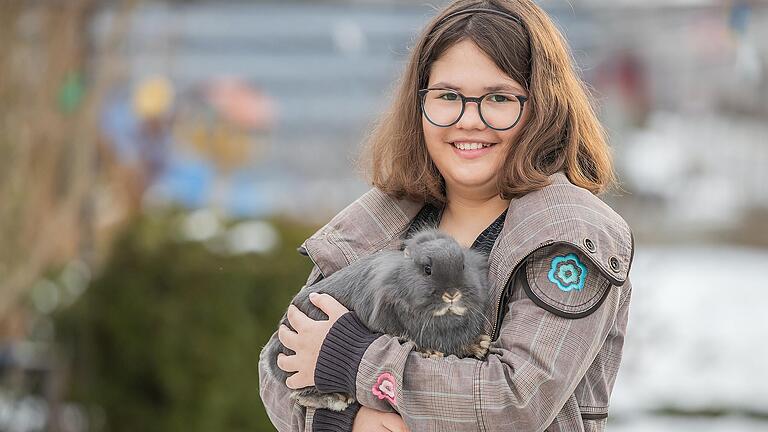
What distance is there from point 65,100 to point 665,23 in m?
4.25

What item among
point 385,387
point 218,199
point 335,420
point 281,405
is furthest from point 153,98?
point 385,387

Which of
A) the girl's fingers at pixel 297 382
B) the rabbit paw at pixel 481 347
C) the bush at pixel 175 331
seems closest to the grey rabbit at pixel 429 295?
the rabbit paw at pixel 481 347

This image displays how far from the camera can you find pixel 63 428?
606cm

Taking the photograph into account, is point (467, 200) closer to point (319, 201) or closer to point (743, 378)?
point (743, 378)

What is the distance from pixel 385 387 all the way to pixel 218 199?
6.67 m

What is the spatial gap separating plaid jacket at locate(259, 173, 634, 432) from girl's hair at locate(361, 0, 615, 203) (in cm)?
9

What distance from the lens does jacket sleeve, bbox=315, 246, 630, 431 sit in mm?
2021

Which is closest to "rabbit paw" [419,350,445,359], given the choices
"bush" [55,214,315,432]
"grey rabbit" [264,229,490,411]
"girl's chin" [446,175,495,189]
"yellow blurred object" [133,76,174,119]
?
"grey rabbit" [264,229,490,411]

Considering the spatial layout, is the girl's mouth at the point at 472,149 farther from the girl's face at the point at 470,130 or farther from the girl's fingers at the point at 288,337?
the girl's fingers at the point at 288,337

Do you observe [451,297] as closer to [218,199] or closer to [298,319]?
[298,319]

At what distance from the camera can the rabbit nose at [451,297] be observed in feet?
6.65

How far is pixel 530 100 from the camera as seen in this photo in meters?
2.28

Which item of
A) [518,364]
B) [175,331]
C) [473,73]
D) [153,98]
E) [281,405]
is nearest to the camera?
[518,364]

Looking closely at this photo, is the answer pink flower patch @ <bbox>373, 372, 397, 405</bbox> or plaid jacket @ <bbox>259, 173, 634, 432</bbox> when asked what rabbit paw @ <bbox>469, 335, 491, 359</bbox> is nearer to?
plaid jacket @ <bbox>259, 173, 634, 432</bbox>
